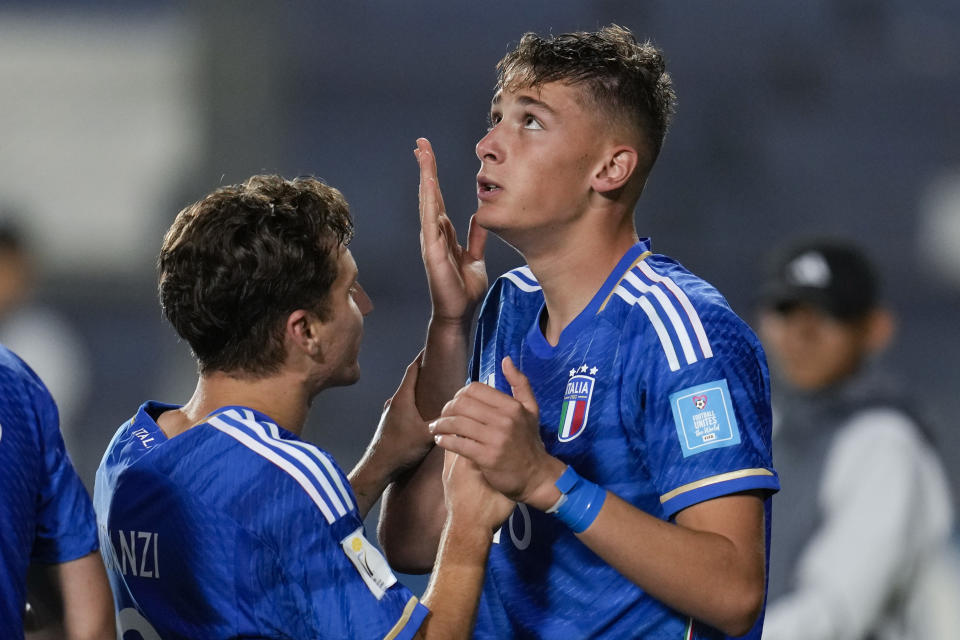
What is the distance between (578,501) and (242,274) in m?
0.69

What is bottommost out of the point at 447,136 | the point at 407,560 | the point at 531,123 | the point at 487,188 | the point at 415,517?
the point at 447,136

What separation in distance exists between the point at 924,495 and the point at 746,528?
5.47 feet

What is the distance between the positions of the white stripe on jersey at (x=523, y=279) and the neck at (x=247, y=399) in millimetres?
540

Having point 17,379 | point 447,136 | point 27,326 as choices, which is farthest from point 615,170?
point 447,136

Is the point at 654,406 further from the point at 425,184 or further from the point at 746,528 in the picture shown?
the point at 425,184

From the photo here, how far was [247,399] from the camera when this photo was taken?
2.12 meters

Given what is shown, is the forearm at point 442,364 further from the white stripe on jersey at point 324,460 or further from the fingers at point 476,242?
the white stripe on jersey at point 324,460

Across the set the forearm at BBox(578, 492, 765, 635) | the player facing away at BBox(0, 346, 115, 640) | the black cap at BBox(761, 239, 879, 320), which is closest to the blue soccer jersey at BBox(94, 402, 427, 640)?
the player facing away at BBox(0, 346, 115, 640)

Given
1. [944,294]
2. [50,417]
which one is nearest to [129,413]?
[944,294]

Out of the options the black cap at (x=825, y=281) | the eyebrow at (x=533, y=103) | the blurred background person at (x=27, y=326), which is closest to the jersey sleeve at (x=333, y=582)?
the eyebrow at (x=533, y=103)

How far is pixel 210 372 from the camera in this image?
2.15m

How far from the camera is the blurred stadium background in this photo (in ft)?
53.2

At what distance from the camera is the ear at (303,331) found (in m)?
2.16

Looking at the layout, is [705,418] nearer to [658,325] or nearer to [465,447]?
[658,325]
